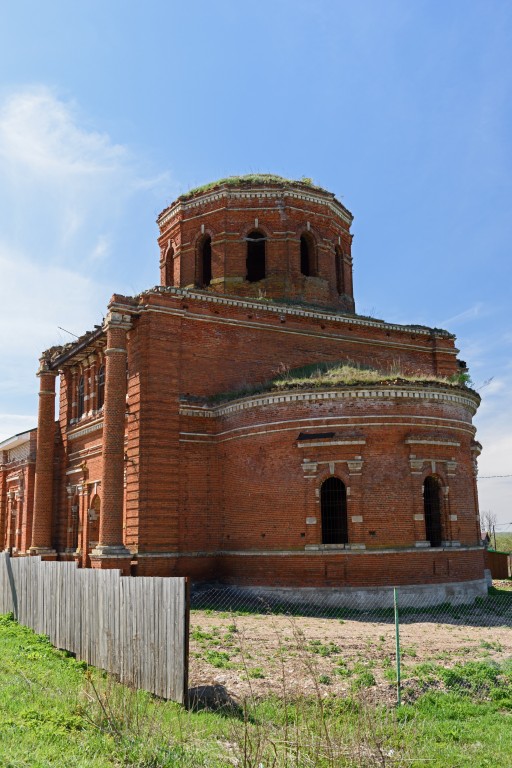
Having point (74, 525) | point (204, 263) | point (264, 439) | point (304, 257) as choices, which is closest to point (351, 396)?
point (264, 439)

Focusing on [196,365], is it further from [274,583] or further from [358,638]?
[358,638]

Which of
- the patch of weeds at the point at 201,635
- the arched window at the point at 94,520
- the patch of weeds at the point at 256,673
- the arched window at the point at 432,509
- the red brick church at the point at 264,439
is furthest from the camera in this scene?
the arched window at the point at 94,520

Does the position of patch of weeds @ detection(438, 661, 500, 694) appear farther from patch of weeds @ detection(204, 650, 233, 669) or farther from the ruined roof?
the ruined roof

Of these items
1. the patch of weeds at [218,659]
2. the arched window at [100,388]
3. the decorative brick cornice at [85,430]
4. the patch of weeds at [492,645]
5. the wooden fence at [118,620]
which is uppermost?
the arched window at [100,388]

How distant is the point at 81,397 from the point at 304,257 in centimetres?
1106

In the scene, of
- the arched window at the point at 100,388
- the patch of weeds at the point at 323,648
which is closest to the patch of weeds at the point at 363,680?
the patch of weeds at the point at 323,648

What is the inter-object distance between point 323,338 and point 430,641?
13883mm

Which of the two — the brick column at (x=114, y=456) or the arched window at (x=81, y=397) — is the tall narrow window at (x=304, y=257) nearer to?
the brick column at (x=114, y=456)

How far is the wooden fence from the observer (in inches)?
374

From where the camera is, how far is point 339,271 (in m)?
28.8

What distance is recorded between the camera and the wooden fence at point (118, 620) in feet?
31.2

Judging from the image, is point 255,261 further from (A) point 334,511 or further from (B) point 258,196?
(A) point 334,511

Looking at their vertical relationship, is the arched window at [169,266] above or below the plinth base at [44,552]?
above

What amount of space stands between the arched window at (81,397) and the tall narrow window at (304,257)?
405 inches
